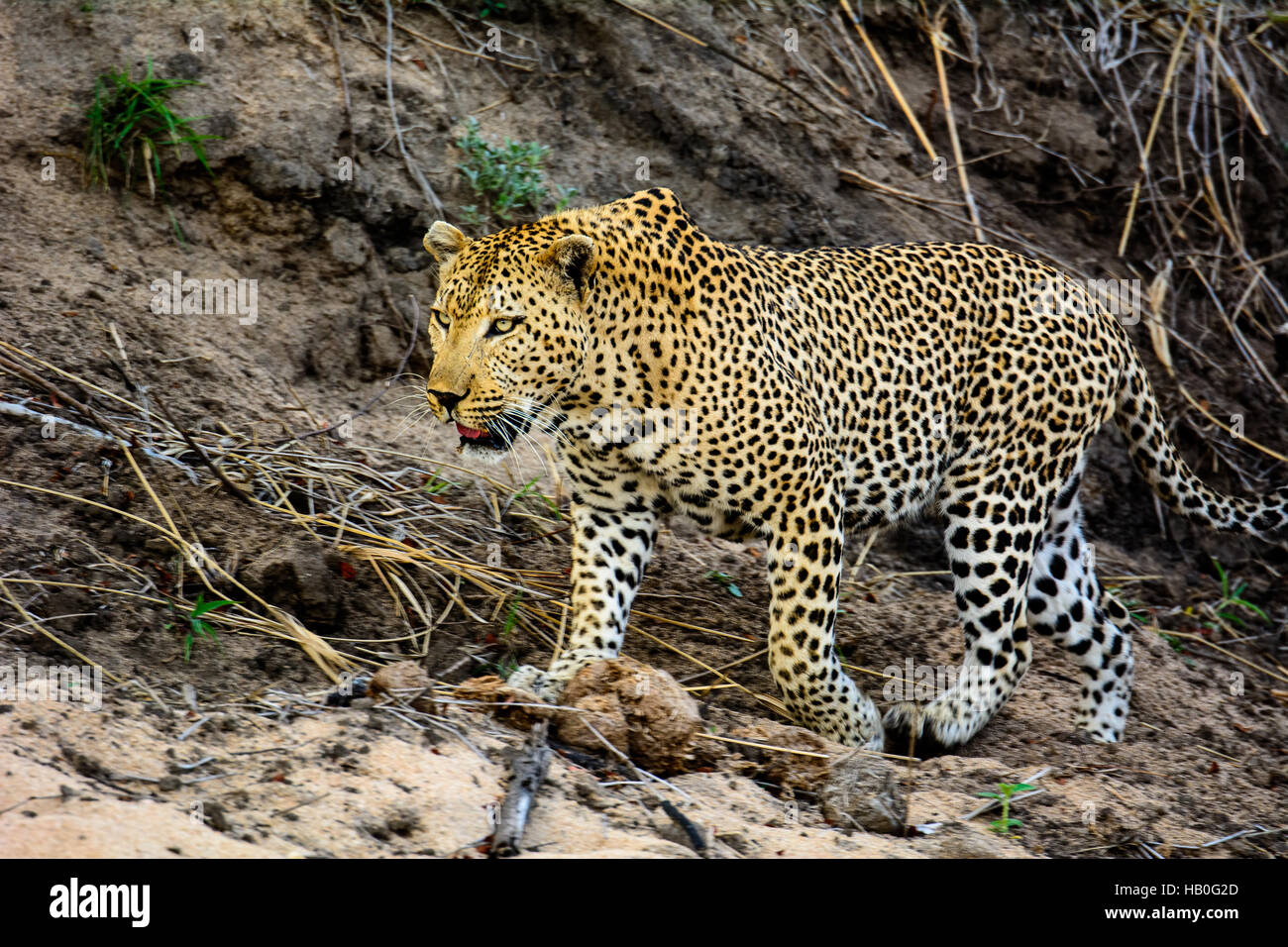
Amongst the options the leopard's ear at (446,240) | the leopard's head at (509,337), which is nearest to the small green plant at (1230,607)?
the leopard's head at (509,337)

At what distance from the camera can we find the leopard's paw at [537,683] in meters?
5.30

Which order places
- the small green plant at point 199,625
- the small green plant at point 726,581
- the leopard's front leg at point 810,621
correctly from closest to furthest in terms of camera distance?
the small green plant at point 199,625, the leopard's front leg at point 810,621, the small green plant at point 726,581

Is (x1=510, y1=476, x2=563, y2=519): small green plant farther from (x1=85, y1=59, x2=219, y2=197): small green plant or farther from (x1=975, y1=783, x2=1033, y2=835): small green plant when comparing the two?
(x1=975, y1=783, x2=1033, y2=835): small green plant

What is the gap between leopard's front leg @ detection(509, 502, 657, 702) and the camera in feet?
18.9

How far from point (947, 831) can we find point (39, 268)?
17.2 ft

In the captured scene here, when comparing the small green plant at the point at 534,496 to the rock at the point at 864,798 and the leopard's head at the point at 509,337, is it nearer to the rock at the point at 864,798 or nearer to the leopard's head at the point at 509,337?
the leopard's head at the point at 509,337

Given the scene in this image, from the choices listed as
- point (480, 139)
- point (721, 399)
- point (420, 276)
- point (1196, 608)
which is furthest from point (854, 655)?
point (480, 139)

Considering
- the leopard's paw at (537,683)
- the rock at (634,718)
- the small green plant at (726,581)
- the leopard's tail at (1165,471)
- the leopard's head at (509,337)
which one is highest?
the leopard's head at (509,337)

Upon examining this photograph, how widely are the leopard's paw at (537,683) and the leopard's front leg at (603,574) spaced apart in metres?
0.20

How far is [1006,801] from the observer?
4.88m

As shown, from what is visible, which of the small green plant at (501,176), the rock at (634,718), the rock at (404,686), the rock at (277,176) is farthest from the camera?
the small green plant at (501,176)

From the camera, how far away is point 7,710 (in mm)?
4020

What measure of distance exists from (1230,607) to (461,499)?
496cm

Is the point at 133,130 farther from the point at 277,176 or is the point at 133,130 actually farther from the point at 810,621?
the point at 810,621
